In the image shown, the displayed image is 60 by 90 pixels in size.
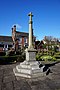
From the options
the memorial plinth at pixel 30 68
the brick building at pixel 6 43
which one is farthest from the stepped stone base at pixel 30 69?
the brick building at pixel 6 43

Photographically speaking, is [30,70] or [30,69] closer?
[30,70]

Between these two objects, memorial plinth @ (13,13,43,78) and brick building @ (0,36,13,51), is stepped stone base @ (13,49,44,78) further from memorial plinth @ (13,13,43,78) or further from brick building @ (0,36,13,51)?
brick building @ (0,36,13,51)

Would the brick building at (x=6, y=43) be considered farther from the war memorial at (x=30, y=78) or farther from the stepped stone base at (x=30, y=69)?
the war memorial at (x=30, y=78)

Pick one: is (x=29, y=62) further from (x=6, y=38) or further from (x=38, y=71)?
(x=6, y=38)

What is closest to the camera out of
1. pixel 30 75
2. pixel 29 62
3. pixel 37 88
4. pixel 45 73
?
pixel 37 88

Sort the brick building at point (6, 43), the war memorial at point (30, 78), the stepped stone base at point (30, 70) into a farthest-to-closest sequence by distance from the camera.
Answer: the brick building at point (6, 43), the stepped stone base at point (30, 70), the war memorial at point (30, 78)

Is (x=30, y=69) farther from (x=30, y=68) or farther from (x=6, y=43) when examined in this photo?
(x=6, y=43)

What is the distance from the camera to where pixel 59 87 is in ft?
26.3

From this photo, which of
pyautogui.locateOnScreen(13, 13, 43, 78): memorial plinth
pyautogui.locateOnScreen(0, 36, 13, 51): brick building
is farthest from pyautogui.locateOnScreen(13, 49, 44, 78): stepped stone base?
pyautogui.locateOnScreen(0, 36, 13, 51): brick building

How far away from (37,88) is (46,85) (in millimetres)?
759

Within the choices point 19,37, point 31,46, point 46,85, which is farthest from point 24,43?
point 46,85

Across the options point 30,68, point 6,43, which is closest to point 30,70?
point 30,68

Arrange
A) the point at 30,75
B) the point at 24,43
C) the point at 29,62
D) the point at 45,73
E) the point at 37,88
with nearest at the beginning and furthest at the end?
the point at 37,88 < the point at 30,75 < the point at 45,73 < the point at 29,62 < the point at 24,43

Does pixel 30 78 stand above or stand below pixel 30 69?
below
